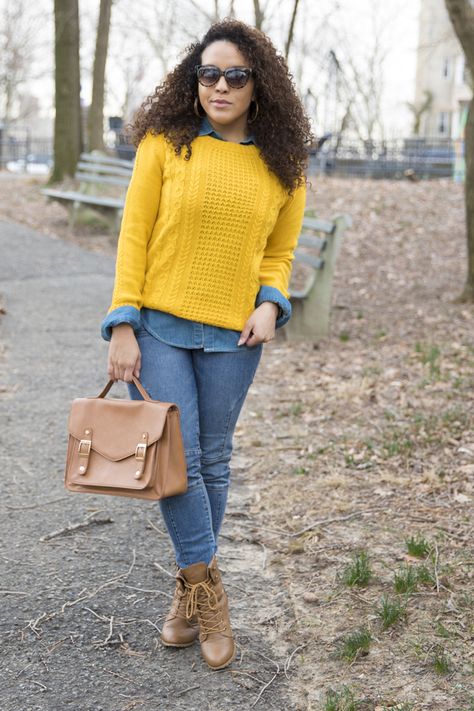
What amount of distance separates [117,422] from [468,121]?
7.11 metres

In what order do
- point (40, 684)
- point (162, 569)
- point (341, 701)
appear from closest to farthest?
point (341, 701) < point (40, 684) < point (162, 569)

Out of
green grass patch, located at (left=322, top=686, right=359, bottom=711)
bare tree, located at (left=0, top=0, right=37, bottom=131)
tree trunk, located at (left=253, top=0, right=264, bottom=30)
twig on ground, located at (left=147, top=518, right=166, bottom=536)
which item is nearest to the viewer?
green grass patch, located at (left=322, top=686, right=359, bottom=711)

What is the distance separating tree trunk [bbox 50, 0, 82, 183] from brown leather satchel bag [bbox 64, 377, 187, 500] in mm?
14004

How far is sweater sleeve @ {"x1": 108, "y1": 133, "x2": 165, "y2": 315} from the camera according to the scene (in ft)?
9.66

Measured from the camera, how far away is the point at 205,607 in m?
3.14

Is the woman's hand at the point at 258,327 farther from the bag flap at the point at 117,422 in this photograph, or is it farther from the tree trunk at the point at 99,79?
the tree trunk at the point at 99,79

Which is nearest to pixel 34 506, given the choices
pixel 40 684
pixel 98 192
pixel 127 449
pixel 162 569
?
pixel 162 569

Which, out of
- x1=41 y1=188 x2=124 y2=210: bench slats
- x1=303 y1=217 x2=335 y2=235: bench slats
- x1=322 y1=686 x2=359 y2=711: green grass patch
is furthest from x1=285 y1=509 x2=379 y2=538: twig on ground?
x1=41 y1=188 x2=124 y2=210: bench slats

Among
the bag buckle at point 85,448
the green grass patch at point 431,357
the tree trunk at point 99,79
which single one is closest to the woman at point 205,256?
the bag buckle at point 85,448

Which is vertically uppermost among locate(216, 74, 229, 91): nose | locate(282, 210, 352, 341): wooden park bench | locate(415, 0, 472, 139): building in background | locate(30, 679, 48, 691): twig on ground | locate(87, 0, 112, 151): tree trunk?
locate(415, 0, 472, 139): building in background

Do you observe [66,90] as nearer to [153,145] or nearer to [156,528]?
[156,528]

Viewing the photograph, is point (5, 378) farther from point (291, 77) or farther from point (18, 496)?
point (291, 77)

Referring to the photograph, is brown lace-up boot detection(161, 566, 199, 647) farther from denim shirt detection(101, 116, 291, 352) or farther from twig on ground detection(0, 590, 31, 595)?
denim shirt detection(101, 116, 291, 352)

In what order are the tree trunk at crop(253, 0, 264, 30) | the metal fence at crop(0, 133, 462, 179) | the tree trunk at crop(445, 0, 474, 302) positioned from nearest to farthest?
the tree trunk at crop(445, 0, 474, 302) → the tree trunk at crop(253, 0, 264, 30) → the metal fence at crop(0, 133, 462, 179)
